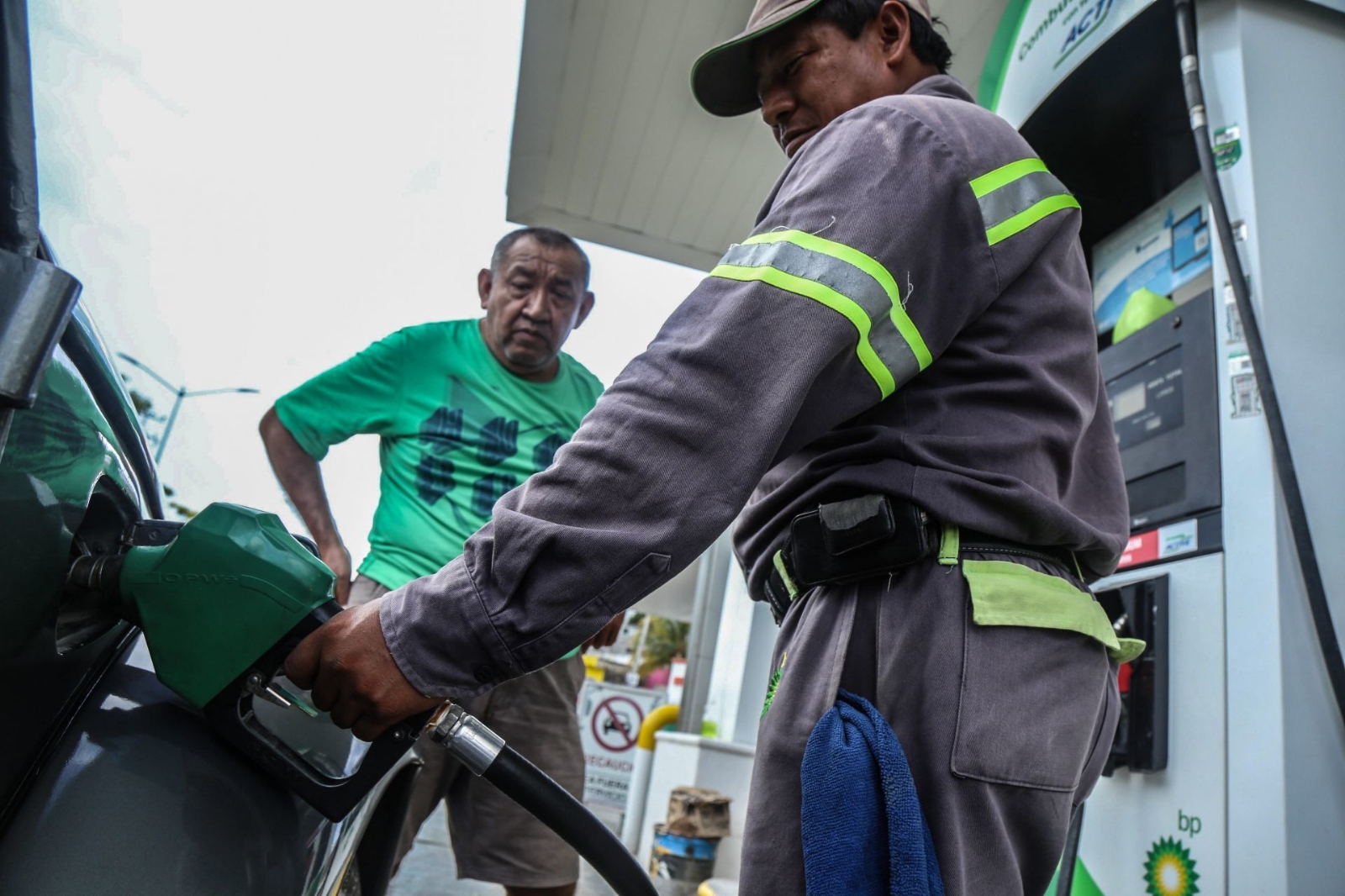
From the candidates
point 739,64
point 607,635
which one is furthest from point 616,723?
point 739,64

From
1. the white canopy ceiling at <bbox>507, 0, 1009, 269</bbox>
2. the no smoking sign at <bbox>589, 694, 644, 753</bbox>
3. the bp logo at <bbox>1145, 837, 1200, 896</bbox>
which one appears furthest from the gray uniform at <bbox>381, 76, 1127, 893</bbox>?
the no smoking sign at <bbox>589, 694, 644, 753</bbox>

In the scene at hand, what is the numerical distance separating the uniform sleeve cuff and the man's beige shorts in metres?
1.53

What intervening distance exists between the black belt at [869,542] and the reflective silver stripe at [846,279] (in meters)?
0.16

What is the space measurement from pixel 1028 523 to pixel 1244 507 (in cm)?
101

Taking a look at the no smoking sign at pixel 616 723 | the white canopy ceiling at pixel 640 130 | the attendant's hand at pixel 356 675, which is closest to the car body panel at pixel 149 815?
the attendant's hand at pixel 356 675

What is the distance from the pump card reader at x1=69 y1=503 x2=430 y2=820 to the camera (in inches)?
36.5

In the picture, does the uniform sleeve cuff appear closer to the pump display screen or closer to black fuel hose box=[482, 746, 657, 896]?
black fuel hose box=[482, 746, 657, 896]

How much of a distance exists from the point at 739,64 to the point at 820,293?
963 mm

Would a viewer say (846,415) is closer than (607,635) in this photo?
Yes

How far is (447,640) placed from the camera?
3.16ft

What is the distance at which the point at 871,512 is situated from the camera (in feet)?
3.75

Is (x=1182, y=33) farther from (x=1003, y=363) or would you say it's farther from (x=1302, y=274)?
(x=1003, y=363)

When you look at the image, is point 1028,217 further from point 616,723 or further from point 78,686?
point 616,723

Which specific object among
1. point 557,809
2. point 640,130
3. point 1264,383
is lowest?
point 557,809
